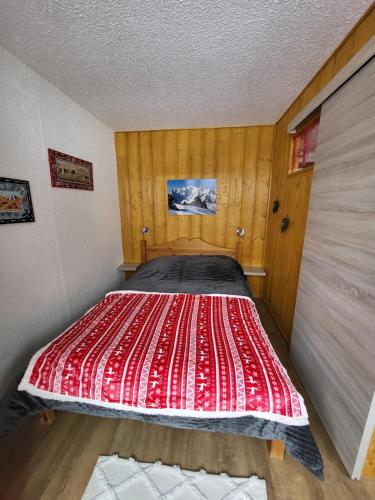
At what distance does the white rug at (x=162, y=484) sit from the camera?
100cm

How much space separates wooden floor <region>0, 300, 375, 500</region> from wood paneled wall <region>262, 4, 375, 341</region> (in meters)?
1.02

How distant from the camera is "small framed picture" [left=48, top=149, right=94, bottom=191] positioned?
5.74 ft

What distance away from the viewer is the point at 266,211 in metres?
2.77

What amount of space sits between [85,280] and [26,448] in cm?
130

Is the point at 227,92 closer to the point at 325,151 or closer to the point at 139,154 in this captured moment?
the point at 325,151

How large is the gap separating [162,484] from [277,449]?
0.64 meters

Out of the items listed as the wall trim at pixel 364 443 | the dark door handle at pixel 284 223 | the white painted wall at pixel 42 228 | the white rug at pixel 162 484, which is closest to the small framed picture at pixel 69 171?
the white painted wall at pixel 42 228

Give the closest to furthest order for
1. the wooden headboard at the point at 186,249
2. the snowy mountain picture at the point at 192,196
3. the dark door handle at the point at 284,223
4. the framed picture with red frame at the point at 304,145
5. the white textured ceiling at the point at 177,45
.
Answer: the white textured ceiling at the point at 177,45
the framed picture with red frame at the point at 304,145
the dark door handle at the point at 284,223
the snowy mountain picture at the point at 192,196
the wooden headboard at the point at 186,249

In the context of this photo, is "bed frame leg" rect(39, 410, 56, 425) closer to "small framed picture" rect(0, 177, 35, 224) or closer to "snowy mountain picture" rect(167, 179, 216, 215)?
"small framed picture" rect(0, 177, 35, 224)

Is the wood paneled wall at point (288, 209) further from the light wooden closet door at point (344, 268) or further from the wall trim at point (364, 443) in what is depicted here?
the wall trim at point (364, 443)

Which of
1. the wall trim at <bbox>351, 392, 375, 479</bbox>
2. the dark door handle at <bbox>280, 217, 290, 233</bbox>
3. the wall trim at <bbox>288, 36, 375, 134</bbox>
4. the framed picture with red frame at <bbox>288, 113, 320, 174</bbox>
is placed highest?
the wall trim at <bbox>288, 36, 375, 134</bbox>

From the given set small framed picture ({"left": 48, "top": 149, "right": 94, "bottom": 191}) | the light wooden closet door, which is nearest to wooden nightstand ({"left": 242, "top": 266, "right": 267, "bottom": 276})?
the light wooden closet door

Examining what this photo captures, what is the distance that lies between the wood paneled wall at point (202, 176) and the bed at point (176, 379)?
160 cm

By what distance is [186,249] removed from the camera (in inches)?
115
